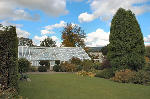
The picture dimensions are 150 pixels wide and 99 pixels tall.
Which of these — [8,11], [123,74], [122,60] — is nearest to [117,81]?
[123,74]

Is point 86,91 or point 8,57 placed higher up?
point 8,57

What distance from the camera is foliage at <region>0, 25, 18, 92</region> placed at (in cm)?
786

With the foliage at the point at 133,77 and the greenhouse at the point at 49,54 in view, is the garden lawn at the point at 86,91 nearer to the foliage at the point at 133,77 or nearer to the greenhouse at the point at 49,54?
the foliage at the point at 133,77

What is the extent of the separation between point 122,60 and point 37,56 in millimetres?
22705

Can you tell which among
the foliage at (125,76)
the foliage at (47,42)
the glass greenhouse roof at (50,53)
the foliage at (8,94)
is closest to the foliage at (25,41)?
the foliage at (47,42)

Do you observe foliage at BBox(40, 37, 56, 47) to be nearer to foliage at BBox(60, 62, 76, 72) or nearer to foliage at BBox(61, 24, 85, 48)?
foliage at BBox(61, 24, 85, 48)

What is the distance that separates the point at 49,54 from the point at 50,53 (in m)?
A: 0.50

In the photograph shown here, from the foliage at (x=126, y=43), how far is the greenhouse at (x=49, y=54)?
1982 centimetres

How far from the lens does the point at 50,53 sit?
36281mm

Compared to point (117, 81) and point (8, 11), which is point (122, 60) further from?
point (8, 11)

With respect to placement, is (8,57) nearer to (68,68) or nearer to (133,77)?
(133,77)

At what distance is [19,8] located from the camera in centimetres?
1600

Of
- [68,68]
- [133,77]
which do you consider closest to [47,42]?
[68,68]

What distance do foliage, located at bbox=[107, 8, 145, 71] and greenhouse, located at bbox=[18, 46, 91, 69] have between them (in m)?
19.8
